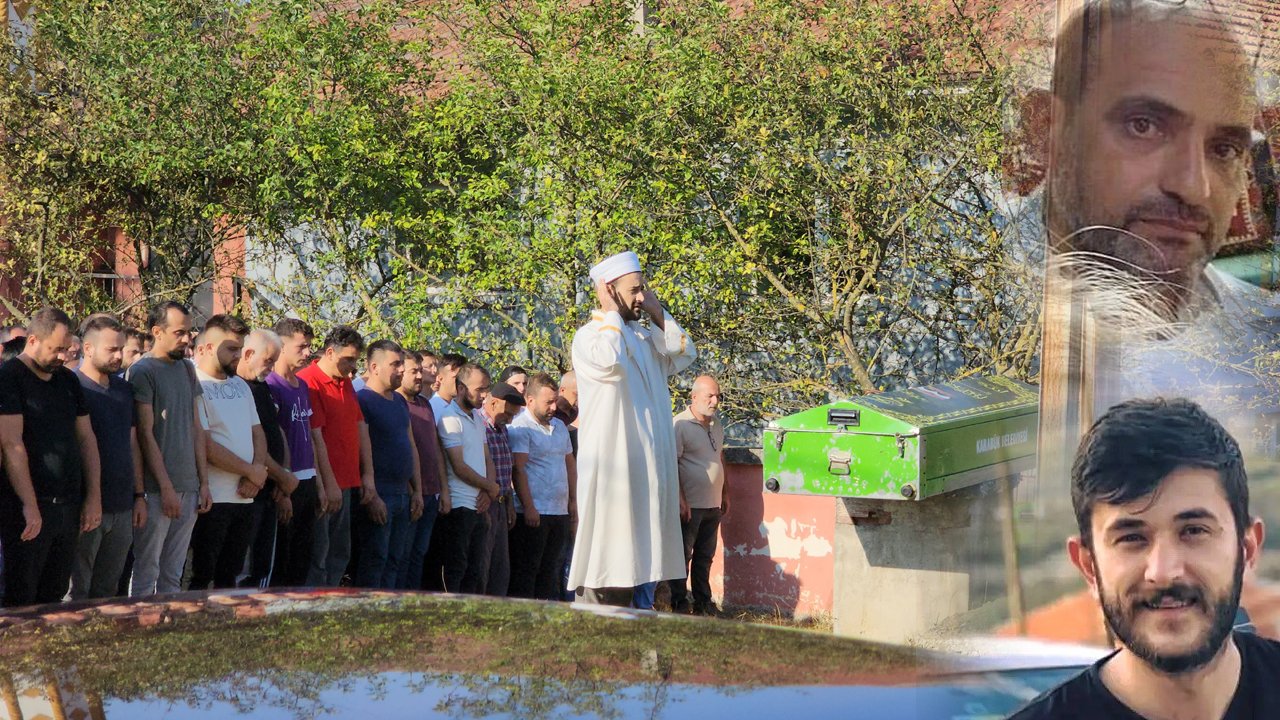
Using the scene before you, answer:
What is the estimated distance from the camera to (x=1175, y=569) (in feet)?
3.67

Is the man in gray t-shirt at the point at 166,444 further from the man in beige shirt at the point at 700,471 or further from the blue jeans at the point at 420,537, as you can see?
the man in beige shirt at the point at 700,471

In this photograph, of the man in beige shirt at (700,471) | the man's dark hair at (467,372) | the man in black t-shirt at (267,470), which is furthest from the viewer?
the man in beige shirt at (700,471)

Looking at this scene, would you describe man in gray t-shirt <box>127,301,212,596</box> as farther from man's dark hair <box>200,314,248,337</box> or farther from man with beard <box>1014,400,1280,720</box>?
man with beard <box>1014,400,1280,720</box>

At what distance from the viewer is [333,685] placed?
1614 mm

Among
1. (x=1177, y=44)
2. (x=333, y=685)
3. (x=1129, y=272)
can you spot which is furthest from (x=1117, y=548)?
(x=333, y=685)

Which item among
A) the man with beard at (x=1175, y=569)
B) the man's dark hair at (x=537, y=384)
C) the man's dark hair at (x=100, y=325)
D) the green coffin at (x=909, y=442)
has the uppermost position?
the man's dark hair at (x=100, y=325)

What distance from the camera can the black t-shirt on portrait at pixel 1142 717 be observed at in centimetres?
113

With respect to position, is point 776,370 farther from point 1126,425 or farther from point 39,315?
point 1126,425

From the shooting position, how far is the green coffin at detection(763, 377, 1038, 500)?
4.45ft

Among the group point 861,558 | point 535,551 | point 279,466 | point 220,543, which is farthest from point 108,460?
point 861,558

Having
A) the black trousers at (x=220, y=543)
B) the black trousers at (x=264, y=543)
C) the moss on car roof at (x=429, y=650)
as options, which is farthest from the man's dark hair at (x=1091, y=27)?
the black trousers at (x=264, y=543)

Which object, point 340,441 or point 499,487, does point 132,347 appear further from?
point 499,487

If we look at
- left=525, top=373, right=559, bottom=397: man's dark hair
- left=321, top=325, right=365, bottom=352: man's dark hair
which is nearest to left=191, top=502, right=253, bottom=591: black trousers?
left=321, top=325, right=365, bottom=352: man's dark hair

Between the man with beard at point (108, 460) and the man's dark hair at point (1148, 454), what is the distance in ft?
20.5
